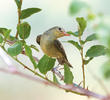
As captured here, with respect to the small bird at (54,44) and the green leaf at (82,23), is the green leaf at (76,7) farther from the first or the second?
the small bird at (54,44)

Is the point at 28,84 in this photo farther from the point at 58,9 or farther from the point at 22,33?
the point at 22,33

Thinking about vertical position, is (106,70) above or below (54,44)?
above

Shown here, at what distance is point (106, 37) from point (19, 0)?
1.33ft

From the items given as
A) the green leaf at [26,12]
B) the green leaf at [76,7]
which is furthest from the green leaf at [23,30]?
the green leaf at [76,7]

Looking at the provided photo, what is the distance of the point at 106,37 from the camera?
16cm

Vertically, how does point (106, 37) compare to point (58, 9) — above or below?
above

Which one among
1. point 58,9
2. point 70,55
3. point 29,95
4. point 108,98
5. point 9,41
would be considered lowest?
point 29,95

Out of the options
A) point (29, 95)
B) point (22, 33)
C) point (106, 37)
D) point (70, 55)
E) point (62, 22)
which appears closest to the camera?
point (106, 37)


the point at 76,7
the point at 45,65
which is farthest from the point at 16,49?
the point at 76,7

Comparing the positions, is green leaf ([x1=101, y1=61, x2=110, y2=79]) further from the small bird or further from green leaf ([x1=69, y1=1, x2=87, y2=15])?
the small bird

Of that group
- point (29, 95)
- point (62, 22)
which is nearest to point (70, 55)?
point (62, 22)

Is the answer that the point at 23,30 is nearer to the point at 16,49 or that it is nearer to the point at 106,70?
the point at 16,49

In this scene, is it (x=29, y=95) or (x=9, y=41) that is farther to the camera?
(x=29, y=95)

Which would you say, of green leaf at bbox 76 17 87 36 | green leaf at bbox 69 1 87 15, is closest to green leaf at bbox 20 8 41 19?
green leaf at bbox 76 17 87 36
